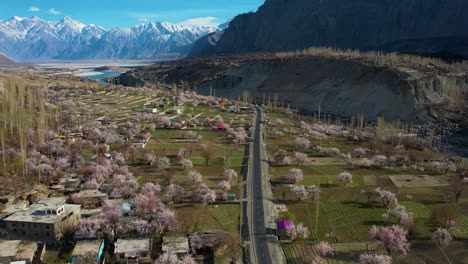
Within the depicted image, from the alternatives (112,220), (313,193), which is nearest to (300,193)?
(313,193)

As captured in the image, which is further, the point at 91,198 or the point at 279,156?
the point at 279,156

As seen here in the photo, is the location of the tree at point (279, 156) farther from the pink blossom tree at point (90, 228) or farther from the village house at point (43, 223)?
the village house at point (43, 223)

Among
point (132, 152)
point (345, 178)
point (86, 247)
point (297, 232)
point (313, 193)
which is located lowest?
point (297, 232)

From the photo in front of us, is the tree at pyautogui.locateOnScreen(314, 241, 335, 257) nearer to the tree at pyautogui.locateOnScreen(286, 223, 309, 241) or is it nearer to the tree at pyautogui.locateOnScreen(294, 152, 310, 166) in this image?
the tree at pyautogui.locateOnScreen(286, 223, 309, 241)

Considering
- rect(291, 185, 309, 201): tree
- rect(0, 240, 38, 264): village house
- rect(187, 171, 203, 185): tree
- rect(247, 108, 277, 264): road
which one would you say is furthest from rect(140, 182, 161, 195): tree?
rect(291, 185, 309, 201): tree

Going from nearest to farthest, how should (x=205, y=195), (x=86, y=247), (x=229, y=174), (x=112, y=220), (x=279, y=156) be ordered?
(x=86, y=247)
(x=112, y=220)
(x=205, y=195)
(x=229, y=174)
(x=279, y=156)

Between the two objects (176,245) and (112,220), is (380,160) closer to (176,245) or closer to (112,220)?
(176,245)
